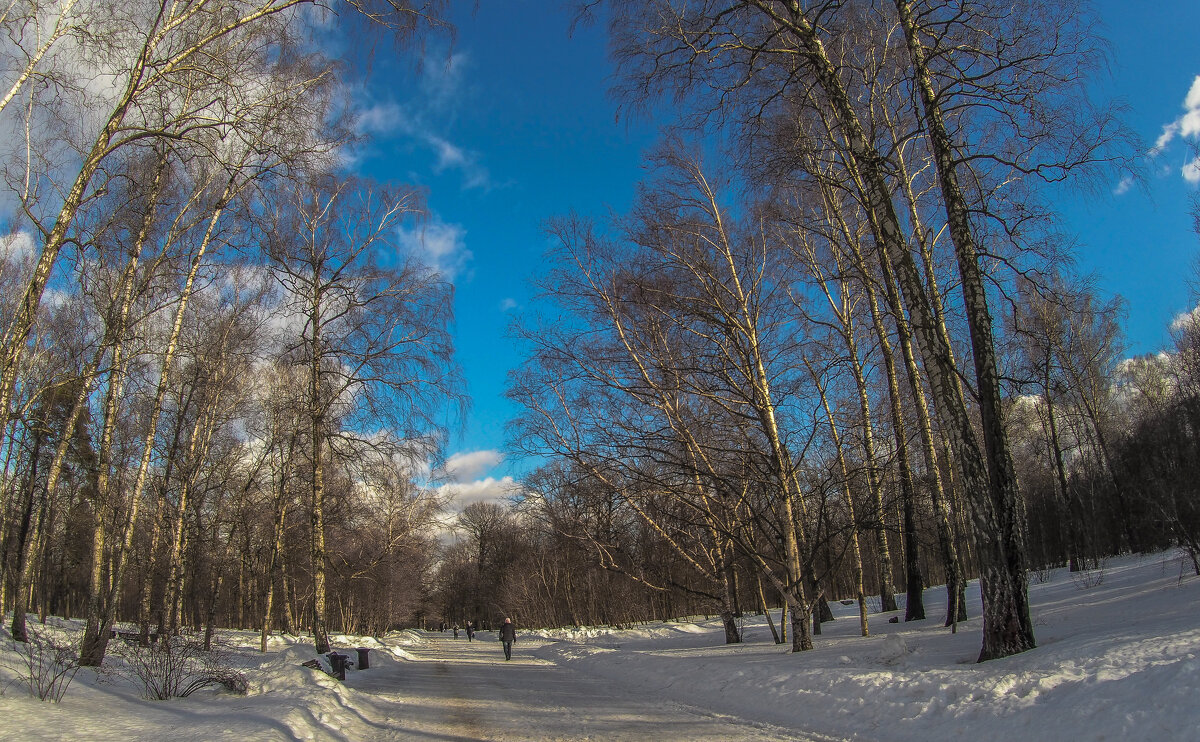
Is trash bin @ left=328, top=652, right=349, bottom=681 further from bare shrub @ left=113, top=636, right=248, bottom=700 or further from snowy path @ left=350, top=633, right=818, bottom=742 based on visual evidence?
bare shrub @ left=113, top=636, right=248, bottom=700

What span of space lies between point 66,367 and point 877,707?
689 inches

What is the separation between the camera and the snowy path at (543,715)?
6711 mm

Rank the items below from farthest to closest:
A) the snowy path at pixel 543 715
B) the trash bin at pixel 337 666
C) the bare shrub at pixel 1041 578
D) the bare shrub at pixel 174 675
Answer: the bare shrub at pixel 1041 578 < the trash bin at pixel 337 666 < the bare shrub at pixel 174 675 < the snowy path at pixel 543 715

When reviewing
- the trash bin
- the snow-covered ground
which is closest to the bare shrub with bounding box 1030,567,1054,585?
the snow-covered ground

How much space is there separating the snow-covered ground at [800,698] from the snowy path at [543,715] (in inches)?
1.4

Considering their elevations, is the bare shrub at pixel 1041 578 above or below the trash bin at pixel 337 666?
below

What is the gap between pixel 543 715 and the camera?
8.38m

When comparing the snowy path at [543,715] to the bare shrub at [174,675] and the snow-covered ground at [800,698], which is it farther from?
the bare shrub at [174,675]

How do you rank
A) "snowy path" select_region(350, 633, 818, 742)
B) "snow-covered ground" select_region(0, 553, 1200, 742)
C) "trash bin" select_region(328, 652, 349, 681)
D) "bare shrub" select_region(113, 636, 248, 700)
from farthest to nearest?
"trash bin" select_region(328, 652, 349, 681)
"bare shrub" select_region(113, 636, 248, 700)
"snowy path" select_region(350, 633, 818, 742)
"snow-covered ground" select_region(0, 553, 1200, 742)

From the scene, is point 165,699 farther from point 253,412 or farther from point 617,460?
point 253,412

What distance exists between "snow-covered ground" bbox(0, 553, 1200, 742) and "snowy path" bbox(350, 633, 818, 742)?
3cm

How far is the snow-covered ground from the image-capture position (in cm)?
469

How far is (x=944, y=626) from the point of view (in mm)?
11062

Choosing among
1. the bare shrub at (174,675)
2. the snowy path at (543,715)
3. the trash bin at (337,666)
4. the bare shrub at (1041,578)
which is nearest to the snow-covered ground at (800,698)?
the snowy path at (543,715)
